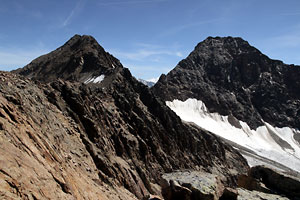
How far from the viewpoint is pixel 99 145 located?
44.3 m

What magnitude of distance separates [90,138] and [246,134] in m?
164

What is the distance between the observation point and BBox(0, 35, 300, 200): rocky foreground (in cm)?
1341

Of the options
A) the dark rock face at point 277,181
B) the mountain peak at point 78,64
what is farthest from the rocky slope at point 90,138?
the dark rock face at point 277,181

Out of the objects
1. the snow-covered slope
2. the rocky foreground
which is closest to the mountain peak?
the rocky foreground

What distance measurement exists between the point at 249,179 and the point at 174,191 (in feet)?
16.9

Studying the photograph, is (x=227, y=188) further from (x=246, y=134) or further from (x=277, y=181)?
(x=246, y=134)

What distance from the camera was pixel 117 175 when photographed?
42.0 m

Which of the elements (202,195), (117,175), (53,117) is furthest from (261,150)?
(202,195)

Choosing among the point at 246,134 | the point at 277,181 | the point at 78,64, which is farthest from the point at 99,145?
the point at 246,134

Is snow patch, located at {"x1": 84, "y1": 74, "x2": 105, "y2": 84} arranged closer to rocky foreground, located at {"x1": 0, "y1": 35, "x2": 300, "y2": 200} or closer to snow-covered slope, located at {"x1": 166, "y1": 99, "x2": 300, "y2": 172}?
rocky foreground, located at {"x1": 0, "y1": 35, "x2": 300, "y2": 200}

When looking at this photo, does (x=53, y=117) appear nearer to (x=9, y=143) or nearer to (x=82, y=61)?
(x=9, y=143)

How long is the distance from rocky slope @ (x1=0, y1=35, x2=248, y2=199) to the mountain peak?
0.58m

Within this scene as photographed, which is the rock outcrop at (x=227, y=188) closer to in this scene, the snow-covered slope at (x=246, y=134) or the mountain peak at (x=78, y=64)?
the mountain peak at (x=78, y=64)

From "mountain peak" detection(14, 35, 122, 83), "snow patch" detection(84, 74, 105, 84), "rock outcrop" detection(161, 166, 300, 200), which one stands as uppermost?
"mountain peak" detection(14, 35, 122, 83)
